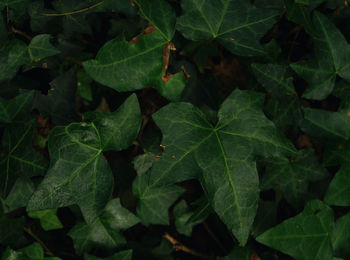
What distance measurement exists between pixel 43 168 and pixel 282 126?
0.78m

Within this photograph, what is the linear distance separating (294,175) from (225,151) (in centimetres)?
37

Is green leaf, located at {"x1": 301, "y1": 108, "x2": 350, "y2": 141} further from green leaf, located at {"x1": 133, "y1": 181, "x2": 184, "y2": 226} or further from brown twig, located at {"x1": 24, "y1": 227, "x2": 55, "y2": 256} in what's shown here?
brown twig, located at {"x1": 24, "y1": 227, "x2": 55, "y2": 256}

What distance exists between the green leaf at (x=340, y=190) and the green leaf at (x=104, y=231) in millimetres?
676

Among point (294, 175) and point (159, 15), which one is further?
point (294, 175)

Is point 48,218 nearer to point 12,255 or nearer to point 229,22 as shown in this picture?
point 12,255

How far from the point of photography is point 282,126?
1163 mm

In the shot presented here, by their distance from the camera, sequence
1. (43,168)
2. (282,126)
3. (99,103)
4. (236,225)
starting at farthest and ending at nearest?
(99,103) < (282,126) < (43,168) < (236,225)

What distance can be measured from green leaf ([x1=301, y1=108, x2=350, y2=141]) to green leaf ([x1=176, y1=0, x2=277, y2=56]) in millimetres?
275

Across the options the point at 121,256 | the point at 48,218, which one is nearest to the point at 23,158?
the point at 48,218

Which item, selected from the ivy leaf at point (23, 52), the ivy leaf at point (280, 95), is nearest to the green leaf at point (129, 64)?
the ivy leaf at point (23, 52)

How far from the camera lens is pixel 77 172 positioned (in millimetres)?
959

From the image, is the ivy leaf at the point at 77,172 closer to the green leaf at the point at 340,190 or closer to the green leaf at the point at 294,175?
the green leaf at the point at 294,175

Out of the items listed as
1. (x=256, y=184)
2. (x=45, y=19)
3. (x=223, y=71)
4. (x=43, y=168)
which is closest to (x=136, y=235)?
(x=43, y=168)

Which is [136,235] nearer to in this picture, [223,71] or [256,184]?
[256,184]
